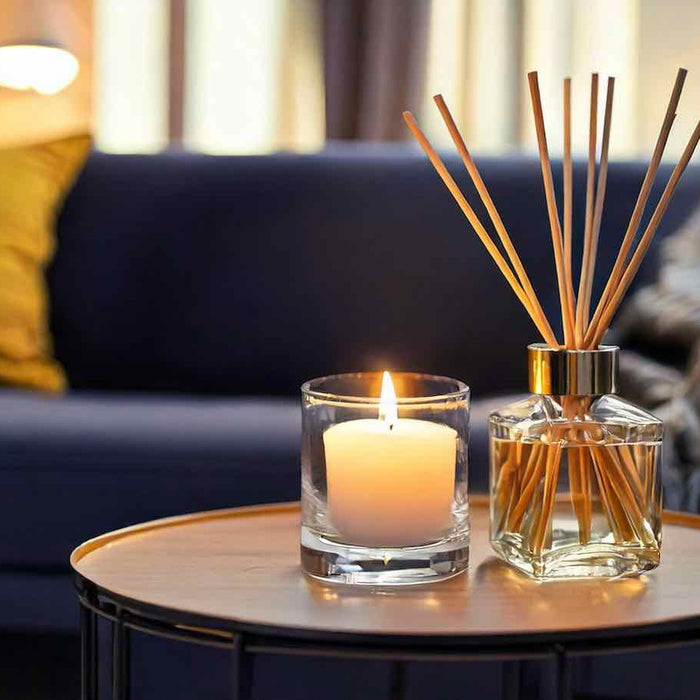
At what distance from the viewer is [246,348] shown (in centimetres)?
196

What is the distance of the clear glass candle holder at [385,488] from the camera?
0.72m

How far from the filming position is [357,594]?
699mm

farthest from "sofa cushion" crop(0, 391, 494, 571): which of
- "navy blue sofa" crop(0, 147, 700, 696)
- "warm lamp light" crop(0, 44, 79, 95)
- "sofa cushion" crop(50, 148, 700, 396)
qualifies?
"warm lamp light" crop(0, 44, 79, 95)

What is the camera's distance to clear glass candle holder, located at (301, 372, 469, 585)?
72 centimetres

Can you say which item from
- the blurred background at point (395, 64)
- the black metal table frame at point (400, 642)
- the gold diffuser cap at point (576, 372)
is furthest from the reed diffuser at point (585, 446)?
the blurred background at point (395, 64)

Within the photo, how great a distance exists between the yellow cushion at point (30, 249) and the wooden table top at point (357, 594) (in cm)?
108

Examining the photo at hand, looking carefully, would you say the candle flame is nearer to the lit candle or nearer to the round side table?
the lit candle

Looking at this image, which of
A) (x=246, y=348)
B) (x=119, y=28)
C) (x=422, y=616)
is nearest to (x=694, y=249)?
(x=246, y=348)

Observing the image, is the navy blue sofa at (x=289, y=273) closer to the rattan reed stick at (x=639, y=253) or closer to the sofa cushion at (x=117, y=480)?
the sofa cushion at (x=117, y=480)

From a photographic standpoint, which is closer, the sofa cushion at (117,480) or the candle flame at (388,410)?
the candle flame at (388,410)

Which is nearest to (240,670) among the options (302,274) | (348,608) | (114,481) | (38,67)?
(348,608)

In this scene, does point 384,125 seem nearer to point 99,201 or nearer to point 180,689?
point 99,201

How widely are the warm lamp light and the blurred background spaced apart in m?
0.04

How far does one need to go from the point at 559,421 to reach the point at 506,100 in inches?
85.4
